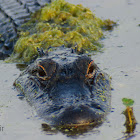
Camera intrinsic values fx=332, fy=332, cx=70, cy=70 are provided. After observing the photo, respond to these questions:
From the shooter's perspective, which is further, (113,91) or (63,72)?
(113,91)

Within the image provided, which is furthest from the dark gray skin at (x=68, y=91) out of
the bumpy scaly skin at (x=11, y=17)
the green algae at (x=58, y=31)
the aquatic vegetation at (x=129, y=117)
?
the bumpy scaly skin at (x=11, y=17)

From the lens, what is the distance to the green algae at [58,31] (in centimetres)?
789

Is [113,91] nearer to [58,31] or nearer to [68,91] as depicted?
[68,91]

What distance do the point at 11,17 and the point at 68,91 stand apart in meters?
5.98

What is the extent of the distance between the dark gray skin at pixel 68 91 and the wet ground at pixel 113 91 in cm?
14

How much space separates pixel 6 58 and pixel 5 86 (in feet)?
7.56

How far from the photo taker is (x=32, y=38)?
821 cm

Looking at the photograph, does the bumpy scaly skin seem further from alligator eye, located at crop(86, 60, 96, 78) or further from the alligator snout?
the alligator snout

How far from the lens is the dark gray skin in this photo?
3.98 metres

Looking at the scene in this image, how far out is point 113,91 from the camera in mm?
5316

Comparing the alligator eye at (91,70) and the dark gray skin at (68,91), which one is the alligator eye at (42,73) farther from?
the alligator eye at (91,70)

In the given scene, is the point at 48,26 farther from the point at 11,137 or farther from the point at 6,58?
the point at 11,137

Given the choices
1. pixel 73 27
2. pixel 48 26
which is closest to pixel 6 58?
pixel 48 26

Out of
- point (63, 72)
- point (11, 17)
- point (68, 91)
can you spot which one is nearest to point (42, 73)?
point (63, 72)
